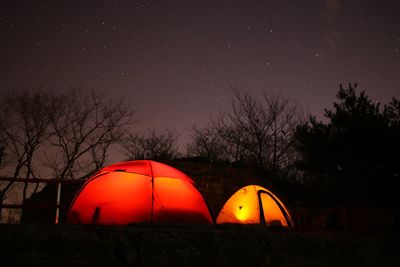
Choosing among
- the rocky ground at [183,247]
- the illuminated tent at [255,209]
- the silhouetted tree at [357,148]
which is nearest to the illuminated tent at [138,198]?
the illuminated tent at [255,209]

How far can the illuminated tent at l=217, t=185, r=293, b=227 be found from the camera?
20.5ft

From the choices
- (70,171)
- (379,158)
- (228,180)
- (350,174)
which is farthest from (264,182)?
(70,171)

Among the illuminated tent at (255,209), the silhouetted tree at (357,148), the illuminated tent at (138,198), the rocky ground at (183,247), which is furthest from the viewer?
the silhouetted tree at (357,148)

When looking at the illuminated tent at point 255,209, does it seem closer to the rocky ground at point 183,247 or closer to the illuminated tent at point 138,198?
the illuminated tent at point 138,198

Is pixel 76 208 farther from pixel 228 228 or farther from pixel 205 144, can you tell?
pixel 205 144

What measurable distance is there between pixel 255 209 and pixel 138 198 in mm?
2853

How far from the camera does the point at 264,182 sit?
11.1 metres

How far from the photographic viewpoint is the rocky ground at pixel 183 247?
144 cm

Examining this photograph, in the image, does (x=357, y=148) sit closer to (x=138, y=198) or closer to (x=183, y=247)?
Result: (x=138, y=198)

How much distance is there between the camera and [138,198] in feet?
14.7

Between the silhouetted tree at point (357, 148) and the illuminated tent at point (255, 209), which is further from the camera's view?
the silhouetted tree at point (357, 148)

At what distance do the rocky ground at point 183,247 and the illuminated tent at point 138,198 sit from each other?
7.65 feet

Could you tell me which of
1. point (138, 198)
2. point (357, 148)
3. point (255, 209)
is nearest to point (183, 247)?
point (138, 198)

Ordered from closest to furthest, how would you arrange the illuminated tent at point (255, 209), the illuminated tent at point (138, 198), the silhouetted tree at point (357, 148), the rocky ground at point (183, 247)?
1. the rocky ground at point (183, 247)
2. the illuminated tent at point (138, 198)
3. the illuminated tent at point (255, 209)
4. the silhouetted tree at point (357, 148)
